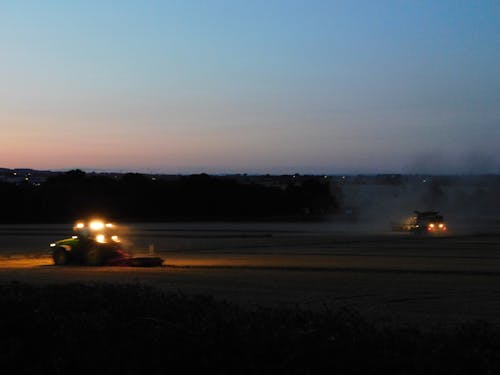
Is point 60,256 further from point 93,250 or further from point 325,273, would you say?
point 325,273

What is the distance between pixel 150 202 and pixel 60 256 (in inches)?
2537

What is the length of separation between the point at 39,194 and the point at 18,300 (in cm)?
8467

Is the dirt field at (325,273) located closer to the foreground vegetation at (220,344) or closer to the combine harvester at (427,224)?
the foreground vegetation at (220,344)

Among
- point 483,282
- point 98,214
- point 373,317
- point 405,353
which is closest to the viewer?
point 405,353

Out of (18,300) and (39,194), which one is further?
→ (39,194)

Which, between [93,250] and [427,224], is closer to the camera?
[93,250]

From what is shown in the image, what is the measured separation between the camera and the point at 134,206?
3787 inches

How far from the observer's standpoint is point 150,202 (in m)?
97.7

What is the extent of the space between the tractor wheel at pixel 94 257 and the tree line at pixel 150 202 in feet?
186

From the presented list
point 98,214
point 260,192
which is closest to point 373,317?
point 98,214

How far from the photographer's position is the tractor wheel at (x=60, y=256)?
33.2 meters

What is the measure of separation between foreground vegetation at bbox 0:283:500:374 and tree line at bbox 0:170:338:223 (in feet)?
259

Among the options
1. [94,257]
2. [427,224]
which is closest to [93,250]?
[94,257]

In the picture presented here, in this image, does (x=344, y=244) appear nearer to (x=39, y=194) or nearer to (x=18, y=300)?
(x=18, y=300)
